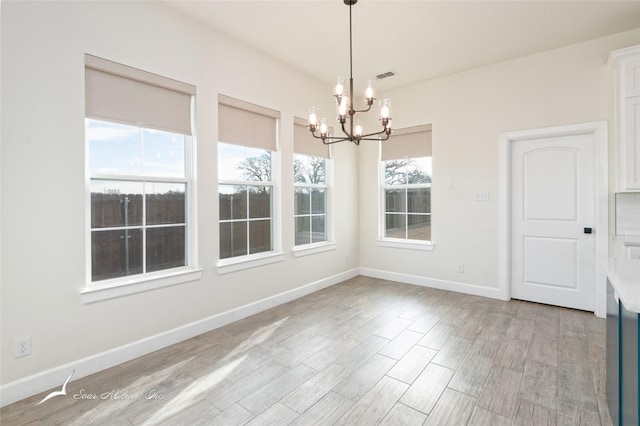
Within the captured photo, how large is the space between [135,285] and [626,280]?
322cm

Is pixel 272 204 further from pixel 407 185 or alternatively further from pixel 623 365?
pixel 623 365

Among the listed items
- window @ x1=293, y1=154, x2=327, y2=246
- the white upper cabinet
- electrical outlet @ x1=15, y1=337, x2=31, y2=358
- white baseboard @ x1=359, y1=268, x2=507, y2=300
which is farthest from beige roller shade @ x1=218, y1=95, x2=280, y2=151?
the white upper cabinet

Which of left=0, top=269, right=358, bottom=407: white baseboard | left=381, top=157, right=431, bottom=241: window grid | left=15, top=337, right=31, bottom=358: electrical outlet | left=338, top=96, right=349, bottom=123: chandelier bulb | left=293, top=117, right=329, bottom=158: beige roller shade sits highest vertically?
left=293, top=117, right=329, bottom=158: beige roller shade

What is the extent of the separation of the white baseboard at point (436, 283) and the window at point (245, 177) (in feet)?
6.79

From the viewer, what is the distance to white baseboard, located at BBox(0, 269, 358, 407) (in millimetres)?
2064

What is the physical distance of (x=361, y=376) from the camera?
2309mm

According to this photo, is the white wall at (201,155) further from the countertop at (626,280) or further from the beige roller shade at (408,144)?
the countertop at (626,280)

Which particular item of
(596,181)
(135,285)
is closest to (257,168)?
(135,285)

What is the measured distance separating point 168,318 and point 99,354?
56 cm

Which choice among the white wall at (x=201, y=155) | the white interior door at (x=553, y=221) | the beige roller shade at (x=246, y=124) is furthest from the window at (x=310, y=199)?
the white interior door at (x=553, y=221)

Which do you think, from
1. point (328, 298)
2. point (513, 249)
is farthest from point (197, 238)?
point (513, 249)

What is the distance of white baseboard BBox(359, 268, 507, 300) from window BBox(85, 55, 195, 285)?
3.13 metres

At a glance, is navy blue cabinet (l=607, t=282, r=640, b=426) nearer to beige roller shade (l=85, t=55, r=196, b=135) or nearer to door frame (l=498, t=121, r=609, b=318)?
door frame (l=498, t=121, r=609, b=318)

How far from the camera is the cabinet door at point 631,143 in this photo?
9.77 feet
